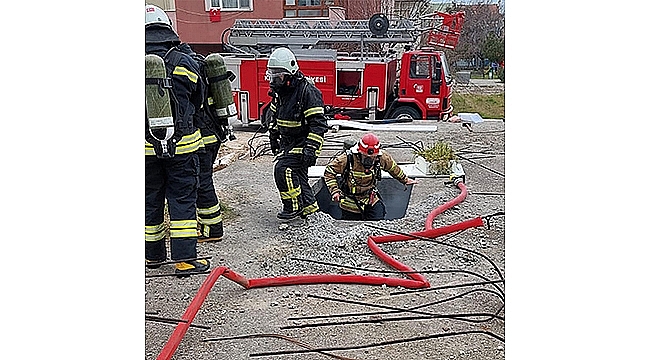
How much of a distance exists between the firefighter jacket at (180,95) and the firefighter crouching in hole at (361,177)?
5.08 feet

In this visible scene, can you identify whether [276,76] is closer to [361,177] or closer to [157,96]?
[361,177]

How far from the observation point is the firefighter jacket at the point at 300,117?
13.6 ft

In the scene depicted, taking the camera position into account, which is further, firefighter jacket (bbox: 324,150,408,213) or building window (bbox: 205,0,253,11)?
building window (bbox: 205,0,253,11)

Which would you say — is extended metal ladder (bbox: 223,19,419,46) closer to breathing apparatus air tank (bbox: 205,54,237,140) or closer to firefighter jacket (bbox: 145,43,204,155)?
breathing apparatus air tank (bbox: 205,54,237,140)

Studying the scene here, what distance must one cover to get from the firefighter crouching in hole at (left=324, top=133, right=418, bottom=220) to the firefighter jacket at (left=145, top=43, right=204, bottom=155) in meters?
1.55

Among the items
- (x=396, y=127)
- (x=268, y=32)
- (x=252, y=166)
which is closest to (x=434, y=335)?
(x=252, y=166)

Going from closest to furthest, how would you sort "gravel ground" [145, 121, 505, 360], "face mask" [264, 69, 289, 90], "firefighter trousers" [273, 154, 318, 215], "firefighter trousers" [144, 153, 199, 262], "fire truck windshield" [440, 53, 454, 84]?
"gravel ground" [145, 121, 505, 360] < "firefighter trousers" [144, 153, 199, 262] < "face mask" [264, 69, 289, 90] < "firefighter trousers" [273, 154, 318, 215] < "fire truck windshield" [440, 53, 454, 84]

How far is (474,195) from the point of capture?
4.78m

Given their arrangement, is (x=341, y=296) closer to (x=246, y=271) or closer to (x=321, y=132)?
(x=246, y=271)

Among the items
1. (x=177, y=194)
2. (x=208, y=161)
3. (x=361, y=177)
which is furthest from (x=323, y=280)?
(x=361, y=177)

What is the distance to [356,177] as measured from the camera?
476 cm

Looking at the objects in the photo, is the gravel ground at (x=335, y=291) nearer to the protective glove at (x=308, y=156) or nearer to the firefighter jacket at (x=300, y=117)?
the protective glove at (x=308, y=156)

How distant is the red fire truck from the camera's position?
859cm

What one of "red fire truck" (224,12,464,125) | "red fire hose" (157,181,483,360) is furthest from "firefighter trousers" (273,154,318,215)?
"red fire truck" (224,12,464,125)
